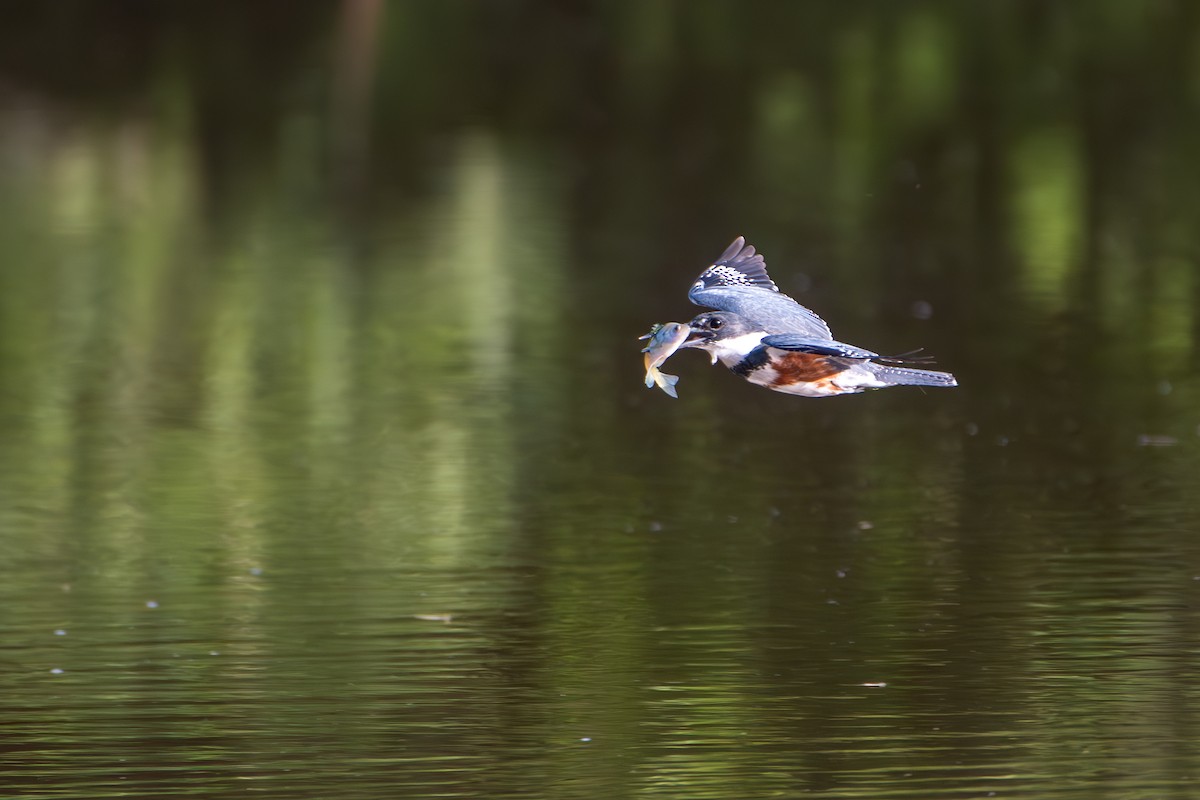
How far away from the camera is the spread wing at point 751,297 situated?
8617 mm

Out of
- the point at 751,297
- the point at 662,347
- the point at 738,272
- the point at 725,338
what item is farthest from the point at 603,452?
the point at 662,347

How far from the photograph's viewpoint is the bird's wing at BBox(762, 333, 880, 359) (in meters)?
7.99

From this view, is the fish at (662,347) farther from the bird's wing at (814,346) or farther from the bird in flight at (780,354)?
the bird's wing at (814,346)

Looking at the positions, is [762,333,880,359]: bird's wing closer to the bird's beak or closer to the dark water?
the bird's beak

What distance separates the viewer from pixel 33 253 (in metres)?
24.8

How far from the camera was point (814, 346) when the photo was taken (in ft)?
26.3

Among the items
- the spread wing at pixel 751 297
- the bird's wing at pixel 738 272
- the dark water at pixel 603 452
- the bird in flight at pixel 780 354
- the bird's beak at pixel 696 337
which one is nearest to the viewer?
the bird in flight at pixel 780 354

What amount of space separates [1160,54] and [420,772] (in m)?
27.0

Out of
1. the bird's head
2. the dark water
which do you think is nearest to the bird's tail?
the bird's head

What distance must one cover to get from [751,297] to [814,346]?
3.00 feet

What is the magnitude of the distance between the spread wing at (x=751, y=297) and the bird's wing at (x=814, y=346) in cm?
23

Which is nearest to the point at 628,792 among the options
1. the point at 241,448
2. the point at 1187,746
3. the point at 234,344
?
the point at 1187,746

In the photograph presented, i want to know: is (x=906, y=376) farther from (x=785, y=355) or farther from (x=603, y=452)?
(x=603, y=452)

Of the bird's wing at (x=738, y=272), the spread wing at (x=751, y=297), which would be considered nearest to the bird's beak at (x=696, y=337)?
the spread wing at (x=751, y=297)
